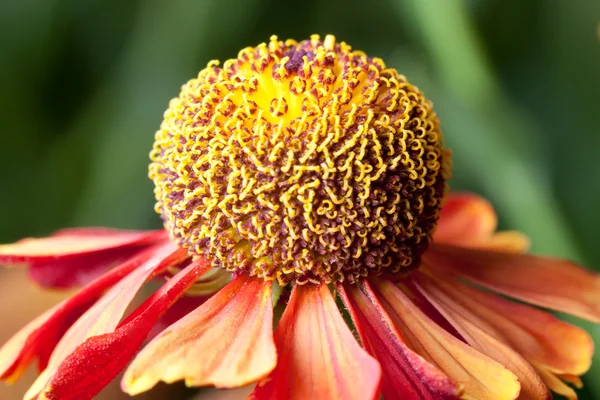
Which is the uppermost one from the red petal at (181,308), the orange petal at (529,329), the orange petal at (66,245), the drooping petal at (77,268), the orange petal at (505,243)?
the orange petal at (66,245)

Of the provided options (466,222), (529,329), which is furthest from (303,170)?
(466,222)

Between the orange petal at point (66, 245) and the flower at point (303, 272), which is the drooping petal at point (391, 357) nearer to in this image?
the flower at point (303, 272)

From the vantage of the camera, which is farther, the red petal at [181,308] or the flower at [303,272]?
the red petal at [181,308]

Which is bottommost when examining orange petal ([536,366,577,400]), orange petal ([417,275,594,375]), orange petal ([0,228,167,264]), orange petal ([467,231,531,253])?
orange petal ([536,366,577,400])

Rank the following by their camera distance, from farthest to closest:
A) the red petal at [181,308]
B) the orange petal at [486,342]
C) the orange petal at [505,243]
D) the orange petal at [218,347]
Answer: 1. the orange petal at [505,243]
2. the red petal at [181,308]
3. the orange petal at [486,342]
4. the orange petal at [218,347]

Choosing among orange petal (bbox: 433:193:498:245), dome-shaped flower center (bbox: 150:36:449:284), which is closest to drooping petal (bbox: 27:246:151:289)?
dome-shaped flower center (bbox: 150:36:449:284)

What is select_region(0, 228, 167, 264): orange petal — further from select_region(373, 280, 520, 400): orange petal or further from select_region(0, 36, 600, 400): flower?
select_region(373, 280, 520, 400): orange petal

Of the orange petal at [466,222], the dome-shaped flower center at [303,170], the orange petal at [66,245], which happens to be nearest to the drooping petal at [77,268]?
the orange petal at [66,245]

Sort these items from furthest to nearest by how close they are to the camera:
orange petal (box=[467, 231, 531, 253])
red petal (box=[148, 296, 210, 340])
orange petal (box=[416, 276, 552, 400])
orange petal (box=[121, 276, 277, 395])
Result: orange petal (box=[467, 231, 531, 253]), red petal (box=[148, 296, 210, 340]), orange petal (box=[416, 276, 552, 400]), orange petal (box=[121, 276, 277, 395])

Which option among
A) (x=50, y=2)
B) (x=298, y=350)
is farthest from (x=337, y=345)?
(x=50, y=2)
